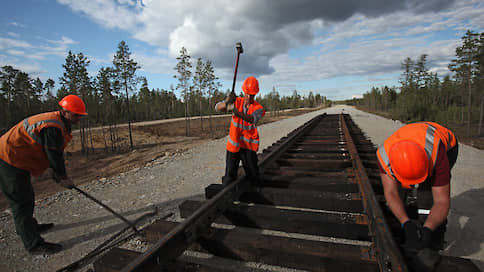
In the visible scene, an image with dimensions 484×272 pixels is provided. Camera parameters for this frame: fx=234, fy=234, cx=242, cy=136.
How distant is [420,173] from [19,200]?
4467 millimetres

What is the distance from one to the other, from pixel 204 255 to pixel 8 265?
7.83ft

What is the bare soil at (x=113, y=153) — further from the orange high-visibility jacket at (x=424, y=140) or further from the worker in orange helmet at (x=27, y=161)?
the orange high-visibility jacket at (x=424, y=140)

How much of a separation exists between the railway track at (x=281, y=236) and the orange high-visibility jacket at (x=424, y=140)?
52 centimetres

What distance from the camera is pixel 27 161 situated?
3.05 m

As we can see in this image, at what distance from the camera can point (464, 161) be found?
6867 mm

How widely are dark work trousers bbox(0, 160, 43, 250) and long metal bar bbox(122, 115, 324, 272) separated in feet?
7.41

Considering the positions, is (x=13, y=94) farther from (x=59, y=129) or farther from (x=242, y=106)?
(x=242, y=106)

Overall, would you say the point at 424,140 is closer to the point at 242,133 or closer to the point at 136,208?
the point at 242,133

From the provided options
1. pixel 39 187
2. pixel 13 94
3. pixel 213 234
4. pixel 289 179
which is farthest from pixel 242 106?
pixel 13 94

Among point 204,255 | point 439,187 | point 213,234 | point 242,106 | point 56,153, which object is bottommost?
point 204,255

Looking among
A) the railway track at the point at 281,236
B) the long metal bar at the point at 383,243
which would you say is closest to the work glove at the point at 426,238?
the railway track at the point at 281,236

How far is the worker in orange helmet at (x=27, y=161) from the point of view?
2957mm

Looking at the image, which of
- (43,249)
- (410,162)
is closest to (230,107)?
(410,162)

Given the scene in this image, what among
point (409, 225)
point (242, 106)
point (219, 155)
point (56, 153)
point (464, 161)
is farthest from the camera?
point (219, 155)
